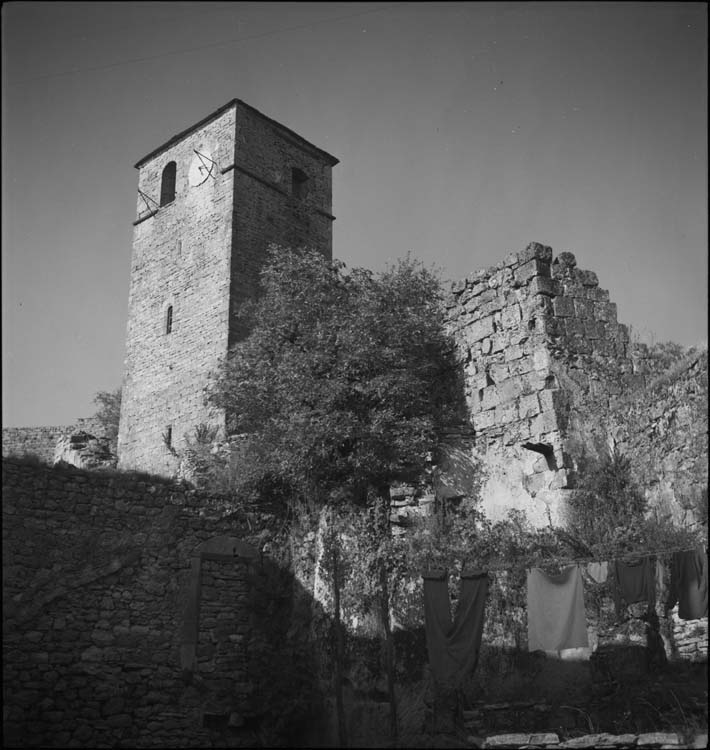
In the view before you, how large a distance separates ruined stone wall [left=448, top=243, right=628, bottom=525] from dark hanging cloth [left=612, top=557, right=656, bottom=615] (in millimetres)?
1810

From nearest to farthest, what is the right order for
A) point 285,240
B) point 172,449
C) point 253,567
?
1. point 253,567
2. point 172,449
3. point 285,240

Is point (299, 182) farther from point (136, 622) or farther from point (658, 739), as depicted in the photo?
point (658, 739)

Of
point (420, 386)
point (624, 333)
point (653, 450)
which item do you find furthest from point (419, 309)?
point (653, 450)

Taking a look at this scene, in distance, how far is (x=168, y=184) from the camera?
23.5 metres

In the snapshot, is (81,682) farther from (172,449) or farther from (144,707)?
(172,449)

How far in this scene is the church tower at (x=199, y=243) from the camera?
2008cm

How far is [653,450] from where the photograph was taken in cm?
1130

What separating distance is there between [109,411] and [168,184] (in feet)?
24.2

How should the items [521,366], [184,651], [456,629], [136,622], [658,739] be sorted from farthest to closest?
[521,366] → [184,651] → [136,622] → [456,629] → [658,739]

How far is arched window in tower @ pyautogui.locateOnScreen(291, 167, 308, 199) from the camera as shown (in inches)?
913

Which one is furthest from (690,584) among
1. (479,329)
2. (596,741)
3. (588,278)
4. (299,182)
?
(299,182)

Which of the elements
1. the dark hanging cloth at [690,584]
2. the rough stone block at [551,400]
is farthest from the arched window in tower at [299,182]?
the dark hanging cloth at [690,584]

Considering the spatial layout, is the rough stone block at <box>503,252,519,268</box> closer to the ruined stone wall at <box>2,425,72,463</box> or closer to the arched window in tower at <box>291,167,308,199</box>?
the arched window in tower at <box>291,167,308,199</box>

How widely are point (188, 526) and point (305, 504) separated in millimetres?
1855
